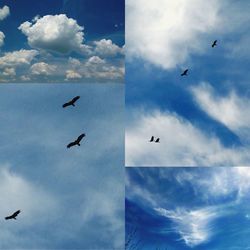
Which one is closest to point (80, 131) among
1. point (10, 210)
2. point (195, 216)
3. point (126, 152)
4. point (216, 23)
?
point (126, 152)

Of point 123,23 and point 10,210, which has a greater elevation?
point 123,23

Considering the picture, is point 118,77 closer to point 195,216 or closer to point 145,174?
point 145,174

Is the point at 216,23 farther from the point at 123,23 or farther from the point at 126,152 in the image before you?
the point at 126,152

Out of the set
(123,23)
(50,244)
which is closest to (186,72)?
(123,23)

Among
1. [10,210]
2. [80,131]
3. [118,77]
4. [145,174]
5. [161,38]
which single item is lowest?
[10,210]

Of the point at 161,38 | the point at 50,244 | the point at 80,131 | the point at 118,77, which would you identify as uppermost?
the point at 161,38

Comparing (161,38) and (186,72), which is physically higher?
(161,38)

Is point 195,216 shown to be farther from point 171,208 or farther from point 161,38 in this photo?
point 161,38
